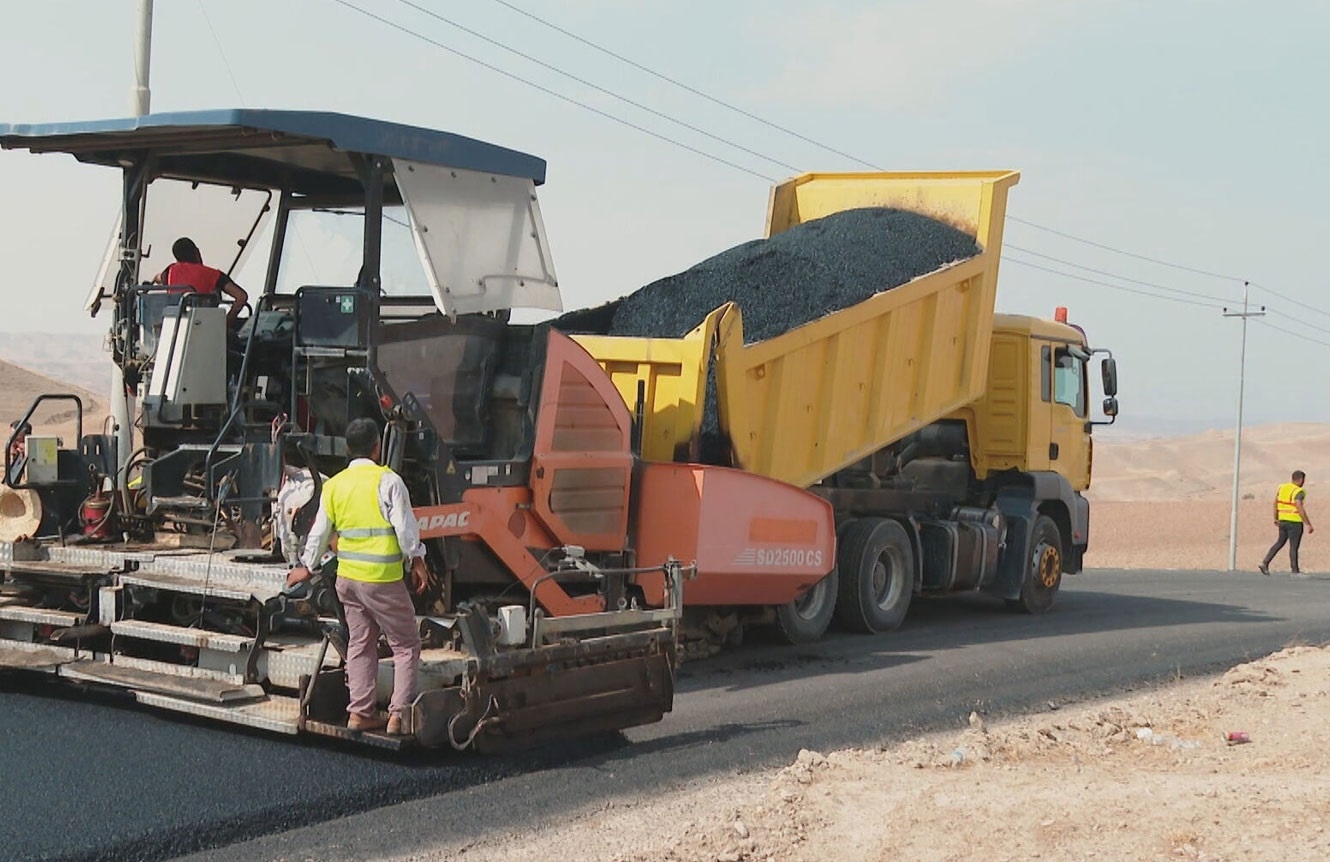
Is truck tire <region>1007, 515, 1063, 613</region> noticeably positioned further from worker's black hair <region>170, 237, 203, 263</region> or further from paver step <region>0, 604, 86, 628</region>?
paver step <region>0, 604, 86, 628</region>

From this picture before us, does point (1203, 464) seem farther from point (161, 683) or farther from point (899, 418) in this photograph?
point (161, 683)

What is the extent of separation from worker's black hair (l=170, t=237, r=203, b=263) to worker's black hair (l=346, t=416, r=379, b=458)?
2.17m

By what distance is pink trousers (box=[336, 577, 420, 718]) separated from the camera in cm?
605

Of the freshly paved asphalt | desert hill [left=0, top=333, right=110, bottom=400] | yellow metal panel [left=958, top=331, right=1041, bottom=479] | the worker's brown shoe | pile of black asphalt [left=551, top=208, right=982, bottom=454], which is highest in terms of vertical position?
desert hill [left=0, top=333, right=110, bottom=400]

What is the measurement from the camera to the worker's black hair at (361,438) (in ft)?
20.4

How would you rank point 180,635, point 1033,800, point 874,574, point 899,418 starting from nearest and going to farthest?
point 1033,800 → point 180,635 → point 899,418 → point 874,574

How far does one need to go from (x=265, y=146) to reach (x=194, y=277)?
87 cm

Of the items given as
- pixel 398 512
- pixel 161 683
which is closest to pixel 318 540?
pixel 398 512

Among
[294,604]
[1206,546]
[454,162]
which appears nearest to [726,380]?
[454,162]

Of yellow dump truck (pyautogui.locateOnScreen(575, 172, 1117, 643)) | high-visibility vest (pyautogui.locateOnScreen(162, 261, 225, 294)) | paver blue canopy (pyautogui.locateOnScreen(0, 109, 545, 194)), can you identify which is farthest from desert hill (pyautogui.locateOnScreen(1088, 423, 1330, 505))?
high-visibility vest (pyautogui.locateOnScreen(162, 261, 225, 294))

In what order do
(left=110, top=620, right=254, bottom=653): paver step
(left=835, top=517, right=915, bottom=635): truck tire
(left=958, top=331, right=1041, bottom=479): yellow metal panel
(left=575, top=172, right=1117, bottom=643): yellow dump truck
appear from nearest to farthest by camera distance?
(left=110, top=620, right=254, bottom=653): paver step
(left=575, top=172, right=1117, bottom=643): yellow dump truck
(left=835, top=517, right=915, bottom=635): truck tire
(left=958, top=331, right=1041, bottom=479): yellow metal panel

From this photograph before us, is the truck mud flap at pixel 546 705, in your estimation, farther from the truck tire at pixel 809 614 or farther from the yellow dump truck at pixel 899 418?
the truck tire at pixel 809 614

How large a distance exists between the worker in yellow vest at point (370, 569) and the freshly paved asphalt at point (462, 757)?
1.12ft

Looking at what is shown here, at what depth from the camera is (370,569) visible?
20.0 feet
